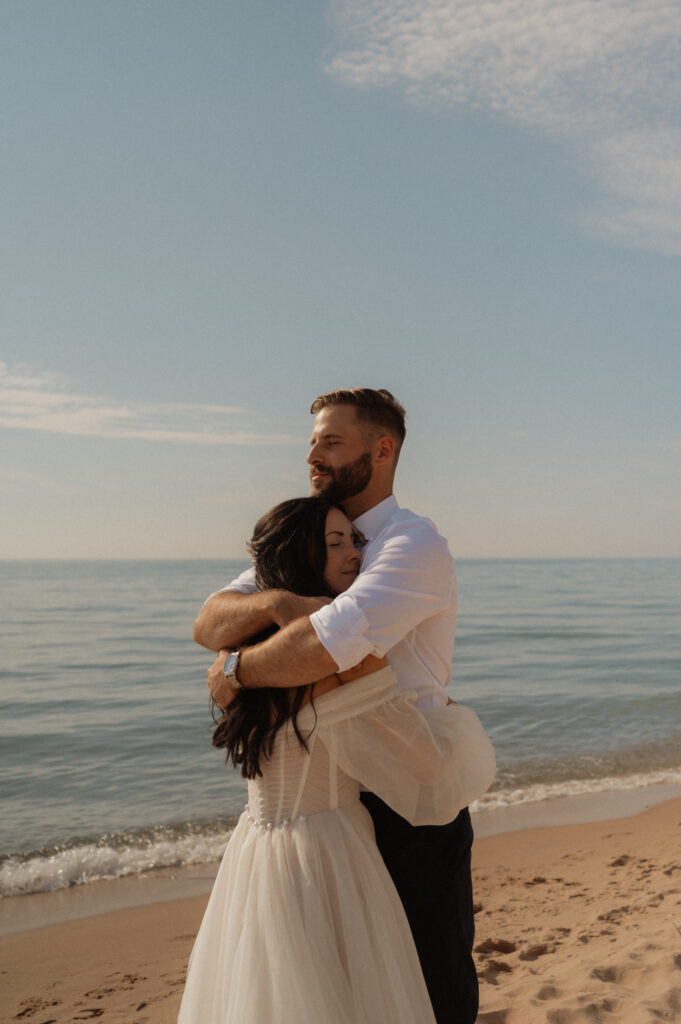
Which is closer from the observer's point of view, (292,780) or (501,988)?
(292,780)

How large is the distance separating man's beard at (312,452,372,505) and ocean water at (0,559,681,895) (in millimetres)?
5175

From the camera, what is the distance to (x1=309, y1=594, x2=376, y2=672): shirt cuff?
7.07 feet

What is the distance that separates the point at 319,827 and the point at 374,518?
0.92 metres

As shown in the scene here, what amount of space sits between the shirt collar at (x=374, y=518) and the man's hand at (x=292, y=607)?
46cm

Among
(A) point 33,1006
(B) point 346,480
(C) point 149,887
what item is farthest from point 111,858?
(B) point 346,480

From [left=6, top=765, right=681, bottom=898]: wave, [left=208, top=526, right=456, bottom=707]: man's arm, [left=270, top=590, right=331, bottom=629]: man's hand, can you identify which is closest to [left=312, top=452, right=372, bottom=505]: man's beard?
[left=208, top=526, right=456, bottom=707]: man's arm

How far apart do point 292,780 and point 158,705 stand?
1156cm

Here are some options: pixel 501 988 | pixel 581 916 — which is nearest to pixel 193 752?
pixel 581 916

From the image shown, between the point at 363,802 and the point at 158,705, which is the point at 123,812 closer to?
the point at 158,705

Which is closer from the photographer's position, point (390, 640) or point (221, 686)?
point (390, 640)

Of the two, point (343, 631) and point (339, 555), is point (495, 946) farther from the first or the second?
point (343, 631)

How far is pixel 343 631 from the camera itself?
7.09 feet

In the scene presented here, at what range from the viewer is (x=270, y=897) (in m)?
2.26

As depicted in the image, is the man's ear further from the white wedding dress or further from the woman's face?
the white wedding dress
